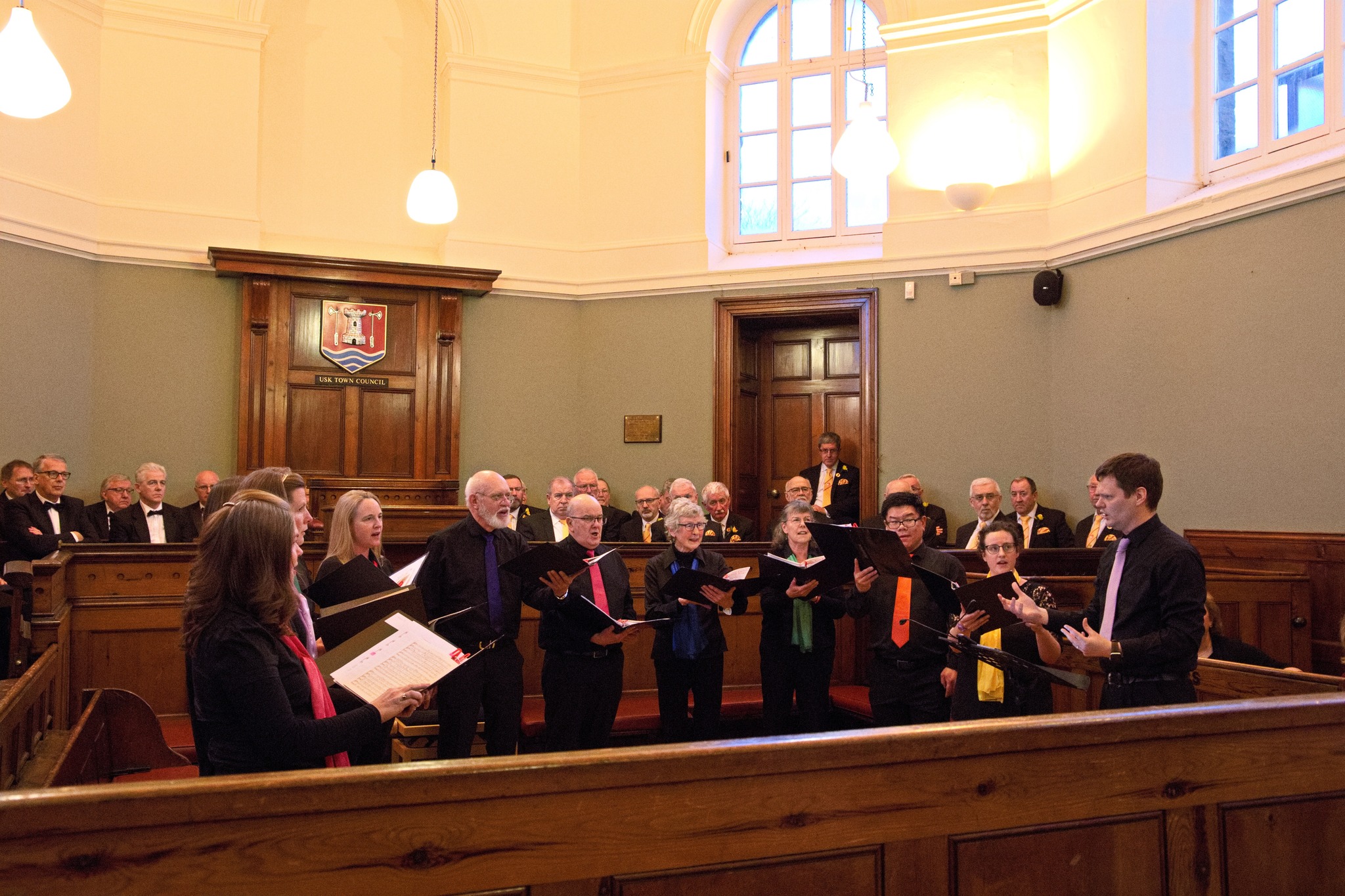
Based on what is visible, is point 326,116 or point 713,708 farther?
point 326,116

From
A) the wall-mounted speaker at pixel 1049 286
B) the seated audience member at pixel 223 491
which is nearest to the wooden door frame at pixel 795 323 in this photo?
the wall-mounted speaker at pixel 1049 286

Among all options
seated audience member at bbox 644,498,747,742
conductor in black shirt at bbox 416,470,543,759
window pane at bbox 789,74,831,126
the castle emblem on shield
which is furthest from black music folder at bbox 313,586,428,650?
window pane at bbox 789,74,831,126

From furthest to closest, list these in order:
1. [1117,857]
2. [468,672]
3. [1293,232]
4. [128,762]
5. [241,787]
Answer: [1293,232] < [468,672] < [128,762] < [1117,857] < [241,787]

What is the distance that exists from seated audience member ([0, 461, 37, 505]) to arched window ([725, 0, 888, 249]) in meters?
5.55

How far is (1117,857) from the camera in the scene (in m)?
2.14

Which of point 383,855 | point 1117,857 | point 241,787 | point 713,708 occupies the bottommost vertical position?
point 713,708

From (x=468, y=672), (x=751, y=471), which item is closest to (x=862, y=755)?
(x=468, y=672)

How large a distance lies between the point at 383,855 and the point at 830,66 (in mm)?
8347

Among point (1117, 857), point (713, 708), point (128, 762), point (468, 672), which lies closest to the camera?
point (1117, 857)

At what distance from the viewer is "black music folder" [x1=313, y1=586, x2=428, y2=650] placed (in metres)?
2.96

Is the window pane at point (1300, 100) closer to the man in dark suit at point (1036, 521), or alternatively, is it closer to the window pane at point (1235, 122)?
the window pane at point (1235, 122)

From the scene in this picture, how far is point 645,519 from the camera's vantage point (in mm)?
7910

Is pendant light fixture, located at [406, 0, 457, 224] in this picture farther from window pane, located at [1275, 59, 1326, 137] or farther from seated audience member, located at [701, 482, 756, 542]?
window pane, located at [1275, 59, 1326, 137]

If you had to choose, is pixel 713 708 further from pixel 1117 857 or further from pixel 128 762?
pixel 1117 857
